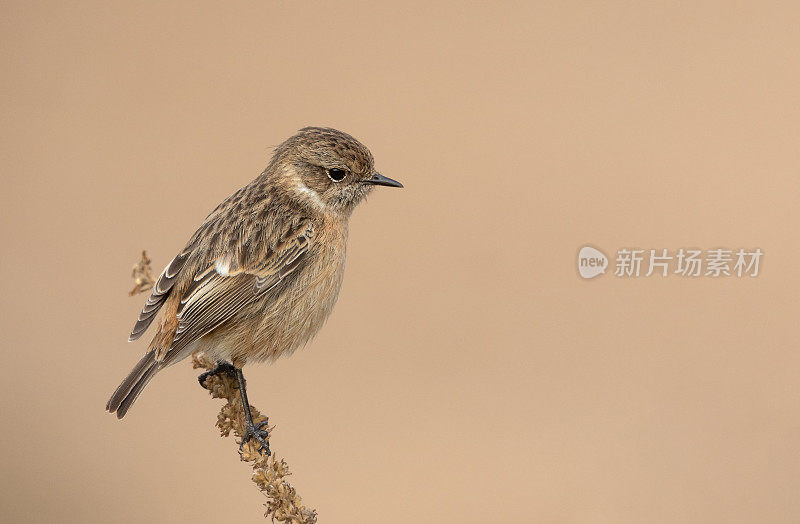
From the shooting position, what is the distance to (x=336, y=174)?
3.24 metres

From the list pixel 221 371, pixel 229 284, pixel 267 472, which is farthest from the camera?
pixel 221 371

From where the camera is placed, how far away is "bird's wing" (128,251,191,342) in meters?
3.17

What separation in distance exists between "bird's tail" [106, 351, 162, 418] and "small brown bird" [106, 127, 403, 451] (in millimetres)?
50

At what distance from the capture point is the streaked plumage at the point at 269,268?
10.1ft

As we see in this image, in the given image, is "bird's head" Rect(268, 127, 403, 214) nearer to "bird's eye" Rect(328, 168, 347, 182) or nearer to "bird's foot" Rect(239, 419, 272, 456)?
"bird's eye" Rect(328, 168, 347, 182)

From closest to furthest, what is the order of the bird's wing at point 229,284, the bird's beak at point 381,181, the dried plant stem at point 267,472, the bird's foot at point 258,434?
the dried plant stem at point 267,472 < the bird's foot at point 258,434 < the bird's wing at point 229,284 < the bird's beak at point 381,181

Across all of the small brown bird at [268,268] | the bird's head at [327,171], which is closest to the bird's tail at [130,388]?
the small brown bird at [268,268]

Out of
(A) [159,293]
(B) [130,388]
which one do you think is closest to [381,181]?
(A) [159,293]

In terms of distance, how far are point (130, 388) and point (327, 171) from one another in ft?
3.52

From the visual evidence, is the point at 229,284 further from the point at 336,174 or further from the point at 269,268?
the point at 336,174

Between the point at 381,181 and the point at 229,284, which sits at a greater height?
the point at 381,181

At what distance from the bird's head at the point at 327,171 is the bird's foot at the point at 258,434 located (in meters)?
0.87

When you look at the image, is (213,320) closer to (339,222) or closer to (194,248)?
(194,248)

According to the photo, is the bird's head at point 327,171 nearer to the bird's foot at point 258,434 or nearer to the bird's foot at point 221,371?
the bird's foot at point 221,371
